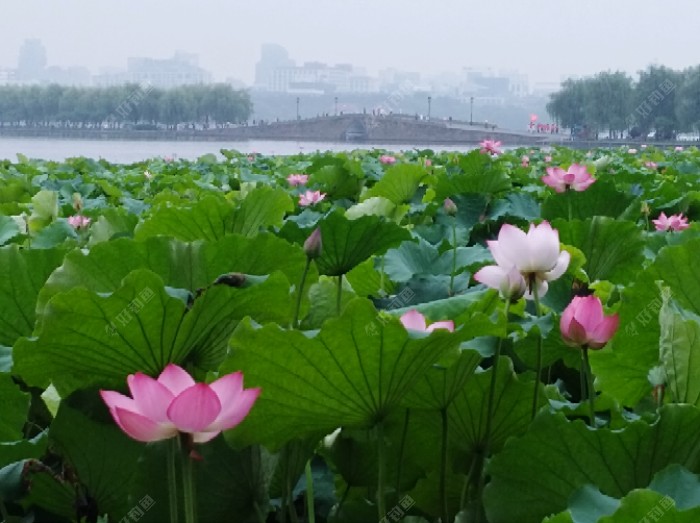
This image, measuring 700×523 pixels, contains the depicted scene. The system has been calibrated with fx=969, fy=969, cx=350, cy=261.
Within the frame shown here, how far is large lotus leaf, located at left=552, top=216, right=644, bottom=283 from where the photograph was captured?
123cm

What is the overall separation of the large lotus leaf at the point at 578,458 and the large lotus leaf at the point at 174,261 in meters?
0.32

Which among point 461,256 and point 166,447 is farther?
point 461,256

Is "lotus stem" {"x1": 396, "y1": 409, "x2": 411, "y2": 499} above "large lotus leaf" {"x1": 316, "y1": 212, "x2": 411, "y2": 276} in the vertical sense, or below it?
below

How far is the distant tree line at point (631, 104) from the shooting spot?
3728 centimetres

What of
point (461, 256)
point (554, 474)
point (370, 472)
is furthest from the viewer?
point (461, 256)

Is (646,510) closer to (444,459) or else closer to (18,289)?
(444,459)

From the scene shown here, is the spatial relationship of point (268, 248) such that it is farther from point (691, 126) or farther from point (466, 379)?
point (691, 126)

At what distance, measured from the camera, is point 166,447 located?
1.89 ft

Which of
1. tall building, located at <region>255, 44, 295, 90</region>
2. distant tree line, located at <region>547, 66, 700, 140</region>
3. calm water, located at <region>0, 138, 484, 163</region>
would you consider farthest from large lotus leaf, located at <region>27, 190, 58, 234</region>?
tall building, located at <region>255, 44, 295, 90</region>

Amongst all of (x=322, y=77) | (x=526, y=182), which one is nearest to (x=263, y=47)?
(x=322, y=77)

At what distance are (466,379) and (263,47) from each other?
504 ft

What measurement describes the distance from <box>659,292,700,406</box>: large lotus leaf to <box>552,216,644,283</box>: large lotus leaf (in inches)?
23.7

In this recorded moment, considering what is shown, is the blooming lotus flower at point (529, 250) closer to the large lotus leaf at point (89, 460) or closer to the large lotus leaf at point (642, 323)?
the large lotus leaf at point (642, 323)

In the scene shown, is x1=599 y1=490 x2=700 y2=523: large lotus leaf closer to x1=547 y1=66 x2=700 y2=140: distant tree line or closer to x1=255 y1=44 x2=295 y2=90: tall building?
x1=547 y1=66 x2=700 y2=140: distant tree line
